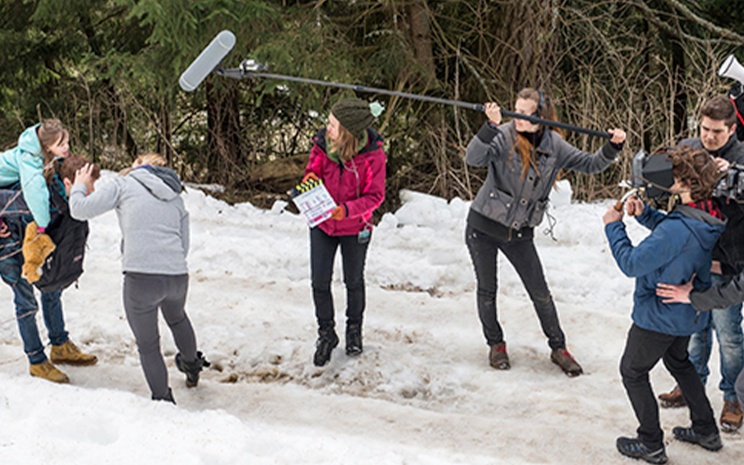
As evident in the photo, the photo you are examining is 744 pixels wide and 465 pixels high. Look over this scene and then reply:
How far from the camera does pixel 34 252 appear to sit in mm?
4805

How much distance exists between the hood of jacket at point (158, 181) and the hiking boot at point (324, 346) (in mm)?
1615

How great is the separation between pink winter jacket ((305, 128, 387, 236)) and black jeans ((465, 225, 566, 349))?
699 millimetres

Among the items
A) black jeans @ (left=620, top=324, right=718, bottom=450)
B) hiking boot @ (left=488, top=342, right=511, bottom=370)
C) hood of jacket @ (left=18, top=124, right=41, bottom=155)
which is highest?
hood of jacket @ (left=18, top=124, right=41, bottom=155)

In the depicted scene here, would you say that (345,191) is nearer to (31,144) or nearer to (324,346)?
(324,346)

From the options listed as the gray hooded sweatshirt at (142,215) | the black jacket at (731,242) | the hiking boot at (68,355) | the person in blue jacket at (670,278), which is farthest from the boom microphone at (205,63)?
the black jacket at (731,242)

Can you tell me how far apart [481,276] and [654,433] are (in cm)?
171

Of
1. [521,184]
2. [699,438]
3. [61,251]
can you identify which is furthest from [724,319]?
[61,251]

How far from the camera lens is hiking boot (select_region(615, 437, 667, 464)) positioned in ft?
13.1

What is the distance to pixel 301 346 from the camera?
19.2 feet

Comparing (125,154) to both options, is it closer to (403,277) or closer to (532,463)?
(403,277)

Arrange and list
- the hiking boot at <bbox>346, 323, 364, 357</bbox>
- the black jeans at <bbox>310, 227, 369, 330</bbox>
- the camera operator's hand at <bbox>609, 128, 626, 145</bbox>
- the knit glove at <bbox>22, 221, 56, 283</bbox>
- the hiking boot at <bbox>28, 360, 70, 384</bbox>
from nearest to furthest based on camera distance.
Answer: the camera operator's hand at <bbox>609, 128, 626, 145</bbox> < the knit glove at <bbox>22, 221, 56, 283</bbox> < the hiking boot at <bbox>28, 360, 70, 384</bbox> < the black jeans at <bbox>310, 227, 369, 330</bbox> < the hiking boot at <bbox>346, 323, 364, 357</bbox>

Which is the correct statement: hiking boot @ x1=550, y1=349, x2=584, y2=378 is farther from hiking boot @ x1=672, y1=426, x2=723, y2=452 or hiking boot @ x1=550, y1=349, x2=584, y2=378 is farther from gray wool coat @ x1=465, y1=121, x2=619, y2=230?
hiking boot @ x1=672, y1=426, x2=723, y2=452

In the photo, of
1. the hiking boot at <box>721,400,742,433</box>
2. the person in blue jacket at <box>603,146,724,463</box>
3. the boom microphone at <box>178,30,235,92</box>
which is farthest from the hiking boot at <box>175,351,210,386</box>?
the hiking boot at <box>721,400,742,433</box>

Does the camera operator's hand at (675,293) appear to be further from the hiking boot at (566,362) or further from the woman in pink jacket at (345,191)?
the woman in pink jacket at (345,191)
